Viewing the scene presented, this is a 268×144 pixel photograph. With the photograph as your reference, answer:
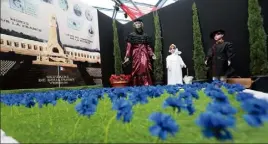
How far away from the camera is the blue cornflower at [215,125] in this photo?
79cm

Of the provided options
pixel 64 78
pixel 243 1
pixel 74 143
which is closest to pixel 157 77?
pixel 64 78

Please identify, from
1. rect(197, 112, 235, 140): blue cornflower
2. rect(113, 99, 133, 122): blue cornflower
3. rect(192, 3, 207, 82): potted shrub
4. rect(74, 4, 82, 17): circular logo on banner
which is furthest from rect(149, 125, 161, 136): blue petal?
rect(74, 4, 82, 17): circular logo on banner

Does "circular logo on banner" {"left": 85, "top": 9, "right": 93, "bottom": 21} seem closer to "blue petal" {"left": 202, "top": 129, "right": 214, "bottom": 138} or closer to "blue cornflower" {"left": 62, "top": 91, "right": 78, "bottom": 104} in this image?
"blue cornflower" {"left": 62, "top": 91, "right": 78, "bottom": 104}

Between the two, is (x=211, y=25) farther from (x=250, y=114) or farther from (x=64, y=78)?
(x=250, y=114)

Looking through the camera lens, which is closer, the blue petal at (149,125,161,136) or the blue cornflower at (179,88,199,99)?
the blue petal at (149,125,161,136)

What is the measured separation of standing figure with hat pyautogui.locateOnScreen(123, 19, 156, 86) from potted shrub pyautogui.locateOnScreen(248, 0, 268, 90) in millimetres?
3093

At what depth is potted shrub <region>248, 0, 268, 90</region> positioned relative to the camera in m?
5.89

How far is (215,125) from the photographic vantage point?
793mm

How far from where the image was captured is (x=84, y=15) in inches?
371

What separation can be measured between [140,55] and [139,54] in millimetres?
45

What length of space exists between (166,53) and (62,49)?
3.48 meters

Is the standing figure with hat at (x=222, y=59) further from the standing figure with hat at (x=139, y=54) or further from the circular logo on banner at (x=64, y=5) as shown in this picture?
the circular logo on banner at (x=64, y=5)

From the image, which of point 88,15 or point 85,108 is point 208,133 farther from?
point 88,15

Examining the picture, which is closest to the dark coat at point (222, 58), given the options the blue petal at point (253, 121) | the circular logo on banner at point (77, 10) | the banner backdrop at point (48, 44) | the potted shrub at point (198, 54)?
the potted shrub at point (198, 54)
